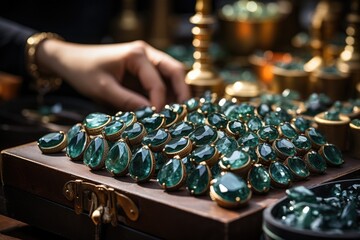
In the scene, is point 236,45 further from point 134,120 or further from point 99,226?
point 99,226

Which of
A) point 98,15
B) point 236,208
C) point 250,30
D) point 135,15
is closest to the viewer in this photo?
point 236,208

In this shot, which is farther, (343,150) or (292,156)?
(343,150)

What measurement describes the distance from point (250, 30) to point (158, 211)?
997mm

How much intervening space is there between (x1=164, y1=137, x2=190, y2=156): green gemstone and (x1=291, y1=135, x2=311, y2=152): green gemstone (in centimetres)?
14

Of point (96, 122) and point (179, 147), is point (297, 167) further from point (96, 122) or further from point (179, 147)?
point (96, 122)

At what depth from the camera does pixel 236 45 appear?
176 cm

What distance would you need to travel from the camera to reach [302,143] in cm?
91

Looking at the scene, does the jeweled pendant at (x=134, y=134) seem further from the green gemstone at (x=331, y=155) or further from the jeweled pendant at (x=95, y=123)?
the green gemstone at (x=331, y=155)

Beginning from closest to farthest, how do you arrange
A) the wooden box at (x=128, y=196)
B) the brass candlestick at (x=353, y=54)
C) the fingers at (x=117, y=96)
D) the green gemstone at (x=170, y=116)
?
1. the wooden box at (x=128, y=196)
2. the green gemstone at (x=170, y=116)
3. the fingers at (x=117, y=96)
4. the brass candlestick at (x=353, y=54)

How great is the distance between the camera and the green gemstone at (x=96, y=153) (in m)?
0.89

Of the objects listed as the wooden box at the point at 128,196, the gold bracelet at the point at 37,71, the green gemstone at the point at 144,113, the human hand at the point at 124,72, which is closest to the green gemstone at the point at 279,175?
the wooden box at the point at 128,196

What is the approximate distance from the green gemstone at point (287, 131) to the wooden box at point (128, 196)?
6cm

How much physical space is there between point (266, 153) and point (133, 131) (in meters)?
0.16

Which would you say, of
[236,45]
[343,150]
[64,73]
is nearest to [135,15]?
[236,45]
